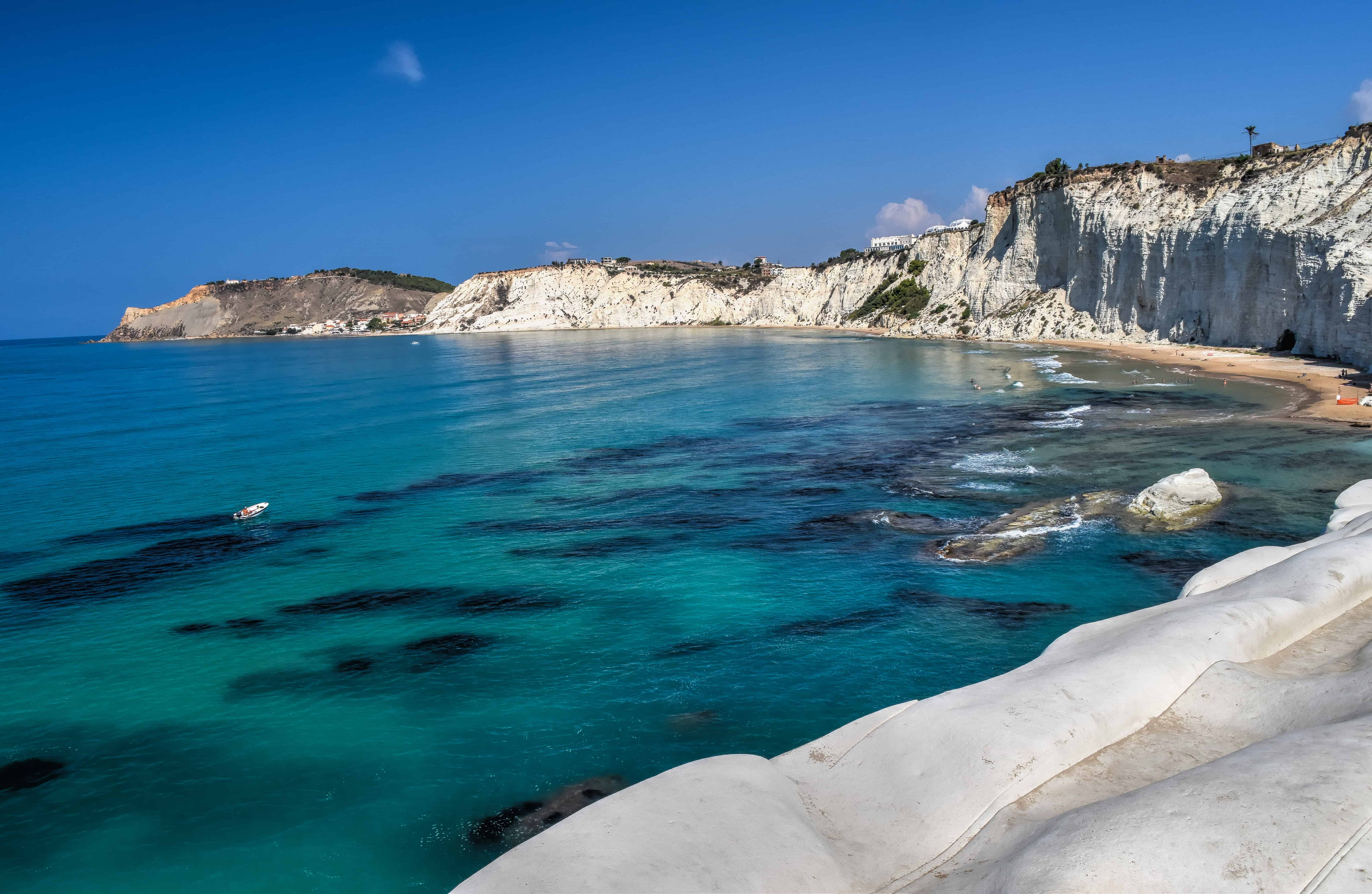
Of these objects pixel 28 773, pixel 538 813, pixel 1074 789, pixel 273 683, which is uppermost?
pixel 1074 789

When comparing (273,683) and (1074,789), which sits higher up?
(1074,789)

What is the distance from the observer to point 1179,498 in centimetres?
2509

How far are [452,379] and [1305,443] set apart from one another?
228 feet

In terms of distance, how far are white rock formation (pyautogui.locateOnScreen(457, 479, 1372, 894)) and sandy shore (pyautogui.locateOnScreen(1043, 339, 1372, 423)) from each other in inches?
1343

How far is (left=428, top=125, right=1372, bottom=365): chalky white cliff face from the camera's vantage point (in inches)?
2058

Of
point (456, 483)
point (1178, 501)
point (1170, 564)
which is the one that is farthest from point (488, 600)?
point (1178, 501)

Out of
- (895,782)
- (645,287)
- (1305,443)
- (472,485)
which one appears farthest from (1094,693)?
(645,287)

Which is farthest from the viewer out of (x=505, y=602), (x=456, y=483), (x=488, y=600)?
(x=456, y=483)

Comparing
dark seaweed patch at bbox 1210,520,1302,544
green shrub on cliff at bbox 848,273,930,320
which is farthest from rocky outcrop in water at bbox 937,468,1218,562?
green shrub on cliff at bbox 848,273,930,320

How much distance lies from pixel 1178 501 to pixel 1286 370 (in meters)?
35.5

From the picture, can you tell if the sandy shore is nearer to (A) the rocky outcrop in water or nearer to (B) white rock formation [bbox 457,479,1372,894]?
(A) the rocky outcrop in water

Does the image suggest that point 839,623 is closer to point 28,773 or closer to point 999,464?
point 28,773

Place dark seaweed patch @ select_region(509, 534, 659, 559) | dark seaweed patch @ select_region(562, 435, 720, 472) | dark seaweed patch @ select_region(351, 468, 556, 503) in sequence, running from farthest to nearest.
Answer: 1. dark seaweed patch @ select_region(562, 435, 720, 472)
2. dark seaweed patch @ select_region(351, 468, 556, 503)
3. dark seaweed patch @ select_region(509, 534, 659, 559)

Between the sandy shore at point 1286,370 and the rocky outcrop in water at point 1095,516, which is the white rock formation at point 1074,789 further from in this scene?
the sandy shore at point 1286,370
